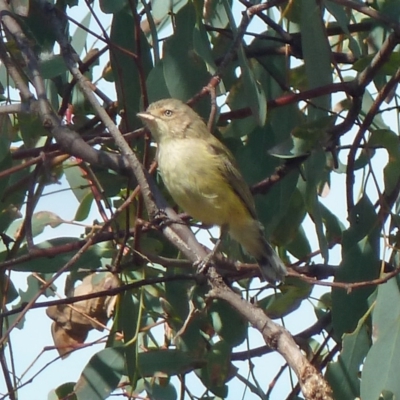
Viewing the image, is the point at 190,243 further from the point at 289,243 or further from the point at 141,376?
the point at 289,243

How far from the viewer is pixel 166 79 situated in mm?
2873

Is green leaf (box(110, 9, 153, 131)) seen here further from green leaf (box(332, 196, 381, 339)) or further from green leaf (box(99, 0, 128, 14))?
green leaf (box(332, 196, 381, 339))

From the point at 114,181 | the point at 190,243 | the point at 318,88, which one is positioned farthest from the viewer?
the point at 114,181

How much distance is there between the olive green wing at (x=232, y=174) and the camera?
3307 mm

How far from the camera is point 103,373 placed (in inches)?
120

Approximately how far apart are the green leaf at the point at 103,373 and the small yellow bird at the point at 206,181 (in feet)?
1.96

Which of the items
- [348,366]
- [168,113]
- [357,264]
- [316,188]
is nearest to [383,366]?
[348,366]

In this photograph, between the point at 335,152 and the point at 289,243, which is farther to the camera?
the point at 289,243

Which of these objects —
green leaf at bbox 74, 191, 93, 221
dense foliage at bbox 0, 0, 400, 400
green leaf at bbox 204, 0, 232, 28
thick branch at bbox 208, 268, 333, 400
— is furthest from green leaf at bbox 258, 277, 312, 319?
thick branch at bbox 208, 268, 333, 400

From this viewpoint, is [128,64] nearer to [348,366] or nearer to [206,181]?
[206,181]

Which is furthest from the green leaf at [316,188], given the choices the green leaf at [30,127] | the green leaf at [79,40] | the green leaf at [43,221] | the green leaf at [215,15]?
the green leaf at [79,40]

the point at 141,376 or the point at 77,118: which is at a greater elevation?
the point at 77,118

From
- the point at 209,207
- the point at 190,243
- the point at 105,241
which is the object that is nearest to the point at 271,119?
the point at 209,207

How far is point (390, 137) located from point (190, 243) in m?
0.85
